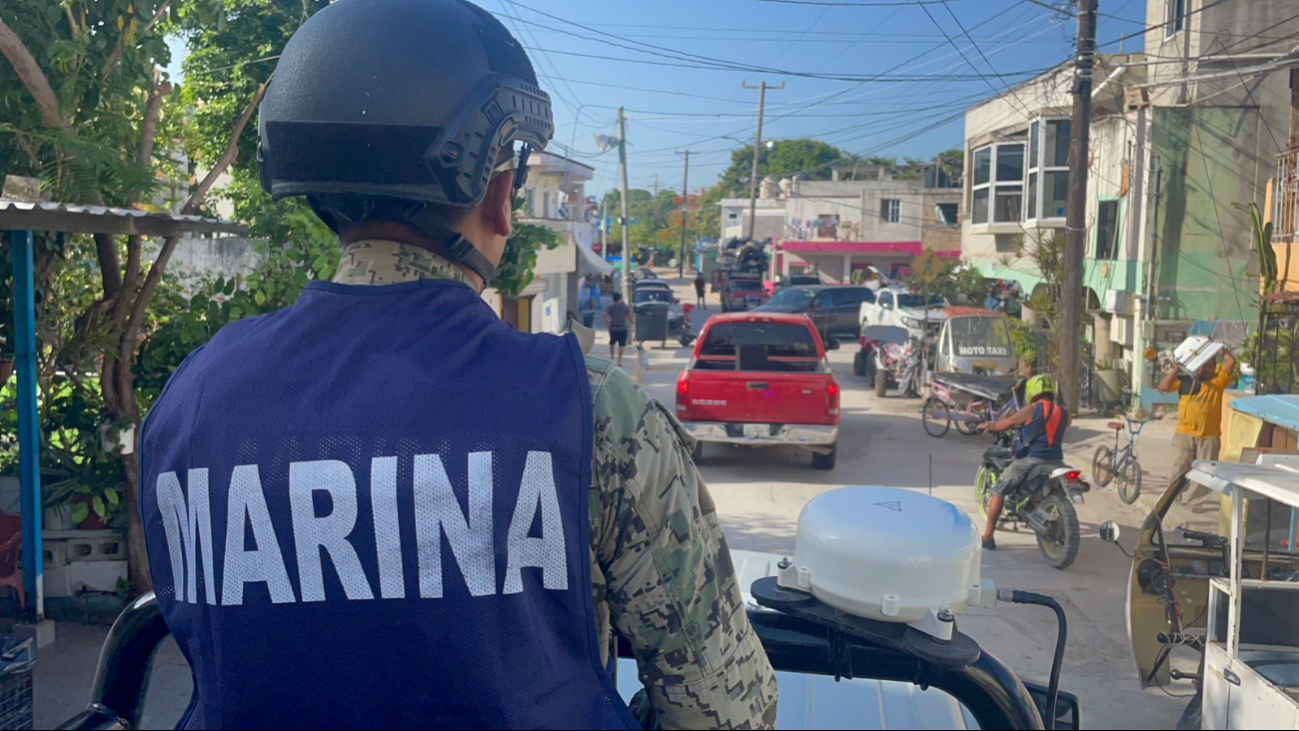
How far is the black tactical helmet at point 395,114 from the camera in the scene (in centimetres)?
135

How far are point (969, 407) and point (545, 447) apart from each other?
13.6m

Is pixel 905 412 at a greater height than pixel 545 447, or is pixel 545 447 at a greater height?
pixel 545 447

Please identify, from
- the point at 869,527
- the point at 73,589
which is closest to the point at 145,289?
the point at 73,589

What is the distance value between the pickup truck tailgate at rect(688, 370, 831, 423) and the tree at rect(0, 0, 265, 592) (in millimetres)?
6244

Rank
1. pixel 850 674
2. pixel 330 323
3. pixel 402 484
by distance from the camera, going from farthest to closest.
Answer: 1. pixel 850 674
2. pixel 330 323
3. pixel 402 484

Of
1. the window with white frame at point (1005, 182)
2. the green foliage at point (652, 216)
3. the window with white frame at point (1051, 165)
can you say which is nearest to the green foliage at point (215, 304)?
the window with white frame at point (1051, 165)

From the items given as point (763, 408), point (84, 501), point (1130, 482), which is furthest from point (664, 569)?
point (1130, 482)

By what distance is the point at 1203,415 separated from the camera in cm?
1000

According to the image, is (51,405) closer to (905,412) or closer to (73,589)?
(73,589)

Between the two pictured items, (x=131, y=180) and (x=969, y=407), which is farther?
(x=969, y=407)

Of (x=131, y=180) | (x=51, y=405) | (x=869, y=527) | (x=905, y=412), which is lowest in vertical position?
(x=905, y=412)

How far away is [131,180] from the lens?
228 inches

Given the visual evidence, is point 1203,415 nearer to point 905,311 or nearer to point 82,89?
point 82,89

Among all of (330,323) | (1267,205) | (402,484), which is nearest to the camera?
(402,484)
